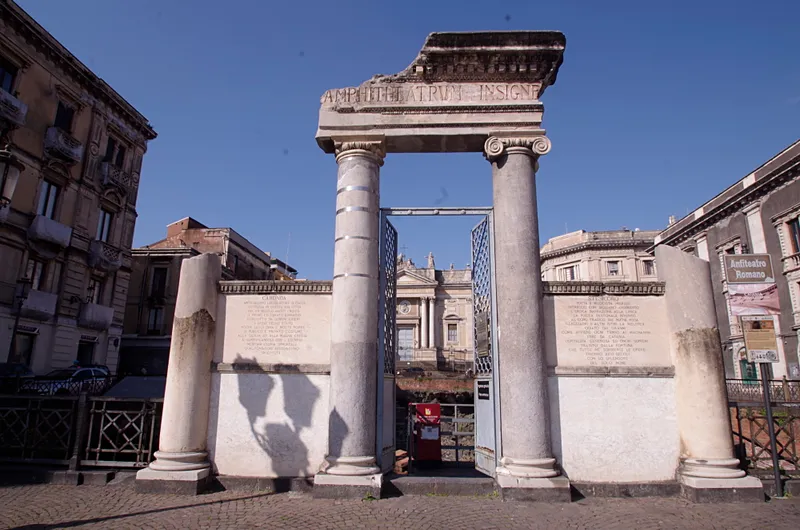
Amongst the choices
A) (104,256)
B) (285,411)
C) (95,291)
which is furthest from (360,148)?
(95,291)

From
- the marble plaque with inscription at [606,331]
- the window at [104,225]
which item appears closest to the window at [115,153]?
the window at [104,225]

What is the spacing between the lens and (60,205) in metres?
22.0

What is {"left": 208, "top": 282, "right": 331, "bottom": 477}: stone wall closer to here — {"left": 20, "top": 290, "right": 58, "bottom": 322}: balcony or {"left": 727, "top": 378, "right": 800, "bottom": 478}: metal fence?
{"left": 727, "top": 378, "right": 800, "bottom": 478}: metal fence

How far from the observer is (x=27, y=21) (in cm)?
2000

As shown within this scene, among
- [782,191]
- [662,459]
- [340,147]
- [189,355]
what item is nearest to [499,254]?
[340,147]

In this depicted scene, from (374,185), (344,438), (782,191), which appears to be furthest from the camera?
(782,191)

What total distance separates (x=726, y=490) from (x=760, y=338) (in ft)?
6.92

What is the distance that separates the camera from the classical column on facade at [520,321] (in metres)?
6.84

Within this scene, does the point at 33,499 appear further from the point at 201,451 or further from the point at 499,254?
the point at 499,254

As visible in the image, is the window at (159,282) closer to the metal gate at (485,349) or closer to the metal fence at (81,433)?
the metal fence at (81,433)

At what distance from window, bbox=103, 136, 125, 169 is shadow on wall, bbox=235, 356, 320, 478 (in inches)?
861

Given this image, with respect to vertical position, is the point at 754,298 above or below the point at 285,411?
above

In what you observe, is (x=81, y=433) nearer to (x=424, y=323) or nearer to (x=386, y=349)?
(x=386, y=349)

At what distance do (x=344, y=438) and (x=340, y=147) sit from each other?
A: 429 centimetres
